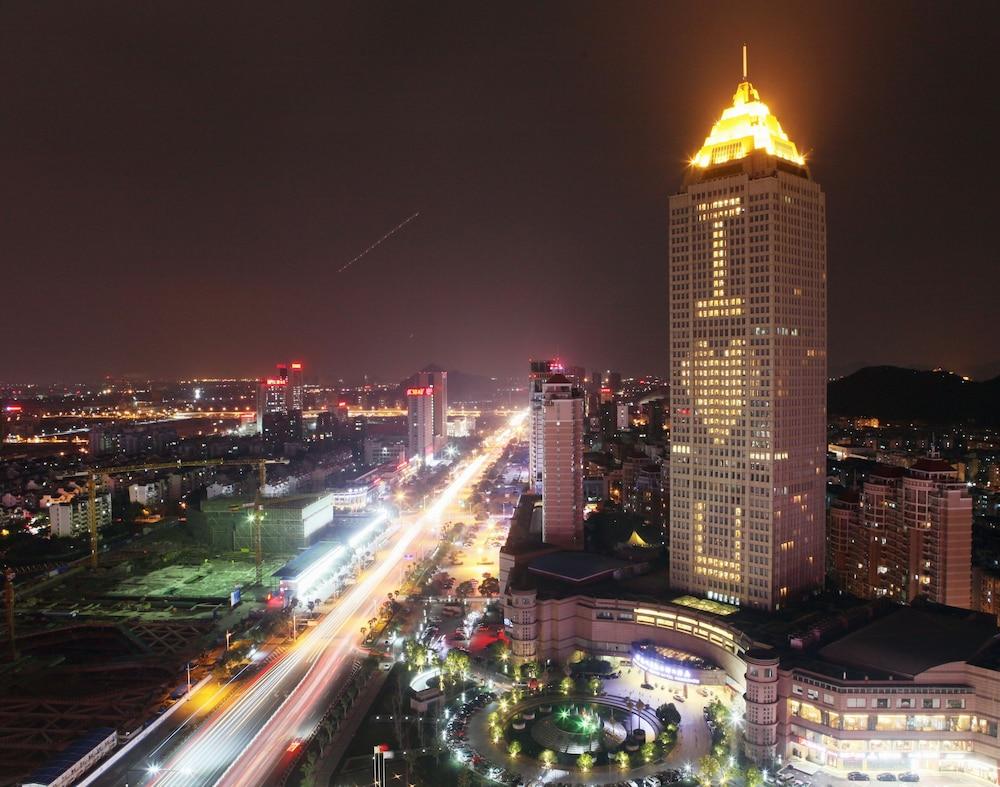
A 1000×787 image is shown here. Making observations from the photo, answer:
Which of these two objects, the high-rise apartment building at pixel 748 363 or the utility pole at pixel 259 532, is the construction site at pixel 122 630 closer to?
the utility pole at pixel 259 532

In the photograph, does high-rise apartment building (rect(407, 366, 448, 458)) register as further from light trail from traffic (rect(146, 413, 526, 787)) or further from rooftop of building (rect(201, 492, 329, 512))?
light trail from traffic (rect(146, 413, 526, 787))

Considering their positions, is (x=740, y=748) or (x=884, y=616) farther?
(x=884, y=616)

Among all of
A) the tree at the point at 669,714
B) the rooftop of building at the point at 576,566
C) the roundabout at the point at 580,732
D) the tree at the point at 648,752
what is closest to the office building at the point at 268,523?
the rooftop of building at the point at 576,566

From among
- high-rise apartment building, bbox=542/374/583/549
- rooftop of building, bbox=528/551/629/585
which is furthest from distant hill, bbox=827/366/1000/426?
rooftop of building, bbox=528/551/629/585

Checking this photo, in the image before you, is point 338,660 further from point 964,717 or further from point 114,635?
point 964,717

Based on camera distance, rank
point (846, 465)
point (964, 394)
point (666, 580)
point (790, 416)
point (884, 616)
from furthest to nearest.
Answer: point (964, 394)
point (846, 465)
point (666, 580)
point (790, 416)
point (884, 616)

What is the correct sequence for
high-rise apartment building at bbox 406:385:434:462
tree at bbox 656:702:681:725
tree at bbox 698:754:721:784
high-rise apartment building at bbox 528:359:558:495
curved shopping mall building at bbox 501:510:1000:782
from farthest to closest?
high-rise apartment building at bbox 406:385:434:462, high-rise apartment building at bbox 528:359:558:495, tree at bbox 656:702:681:725, curved shopping mall building at bbox 501:510:1000:782, tree at bbox 698:754:721:784

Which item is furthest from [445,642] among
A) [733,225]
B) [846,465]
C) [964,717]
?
[846,465]

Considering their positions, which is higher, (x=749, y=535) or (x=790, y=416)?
(x=790, y=416)
